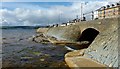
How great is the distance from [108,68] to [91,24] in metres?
16.3

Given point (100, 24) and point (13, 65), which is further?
point (100, 24)

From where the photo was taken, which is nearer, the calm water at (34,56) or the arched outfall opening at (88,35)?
the calm water at (34,56)

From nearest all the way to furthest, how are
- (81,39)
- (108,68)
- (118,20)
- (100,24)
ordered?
1. (108,68)
2. (118,20)
3. (100,24)
4. (81,39)

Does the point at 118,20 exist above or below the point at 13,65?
above

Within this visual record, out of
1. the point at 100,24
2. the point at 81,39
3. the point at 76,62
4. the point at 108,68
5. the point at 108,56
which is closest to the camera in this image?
the point at 108,68

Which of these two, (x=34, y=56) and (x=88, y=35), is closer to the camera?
Result: (x=34, y=56)

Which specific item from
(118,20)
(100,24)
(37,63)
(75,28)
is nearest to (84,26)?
(75,28)

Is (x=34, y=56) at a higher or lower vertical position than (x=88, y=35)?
higher

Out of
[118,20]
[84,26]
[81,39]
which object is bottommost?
[81,39]

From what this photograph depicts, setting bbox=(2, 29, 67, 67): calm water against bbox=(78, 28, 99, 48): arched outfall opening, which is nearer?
bbox=(2, 29, 67, 67): calm water

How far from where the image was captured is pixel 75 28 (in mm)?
34750

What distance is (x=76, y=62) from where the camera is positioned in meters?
15.4

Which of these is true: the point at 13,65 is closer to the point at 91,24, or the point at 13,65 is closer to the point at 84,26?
the point at 91,24

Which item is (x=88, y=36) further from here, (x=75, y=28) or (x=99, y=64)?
(x=99, y=64)
